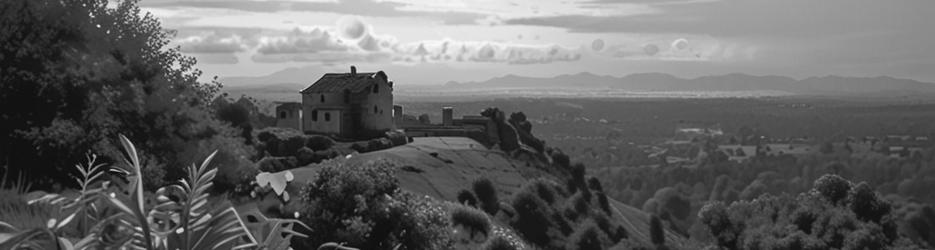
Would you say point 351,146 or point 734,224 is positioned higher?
point 351,146

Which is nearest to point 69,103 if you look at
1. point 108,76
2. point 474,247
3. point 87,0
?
point 108,76

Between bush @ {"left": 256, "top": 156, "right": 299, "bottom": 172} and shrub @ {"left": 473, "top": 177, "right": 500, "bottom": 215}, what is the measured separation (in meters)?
25.4

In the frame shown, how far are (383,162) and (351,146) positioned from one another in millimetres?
40558

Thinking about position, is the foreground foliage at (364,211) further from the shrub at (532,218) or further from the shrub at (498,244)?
the shrub at (532,218)

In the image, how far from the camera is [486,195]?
80.1m

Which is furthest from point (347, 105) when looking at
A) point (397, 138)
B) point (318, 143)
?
point (318, 143)

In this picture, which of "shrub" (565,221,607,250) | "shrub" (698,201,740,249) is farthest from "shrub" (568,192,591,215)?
"shrub" (698,201,740,249)

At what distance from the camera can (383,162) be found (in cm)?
2675

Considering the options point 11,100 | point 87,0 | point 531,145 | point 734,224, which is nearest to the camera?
point 11,100

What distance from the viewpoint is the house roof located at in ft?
232

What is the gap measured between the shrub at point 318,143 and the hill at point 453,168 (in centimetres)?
324

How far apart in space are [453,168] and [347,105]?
47.1 feet

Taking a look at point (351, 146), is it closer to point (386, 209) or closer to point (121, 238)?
point (386, 209)

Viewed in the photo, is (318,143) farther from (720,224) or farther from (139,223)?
(139,223)
